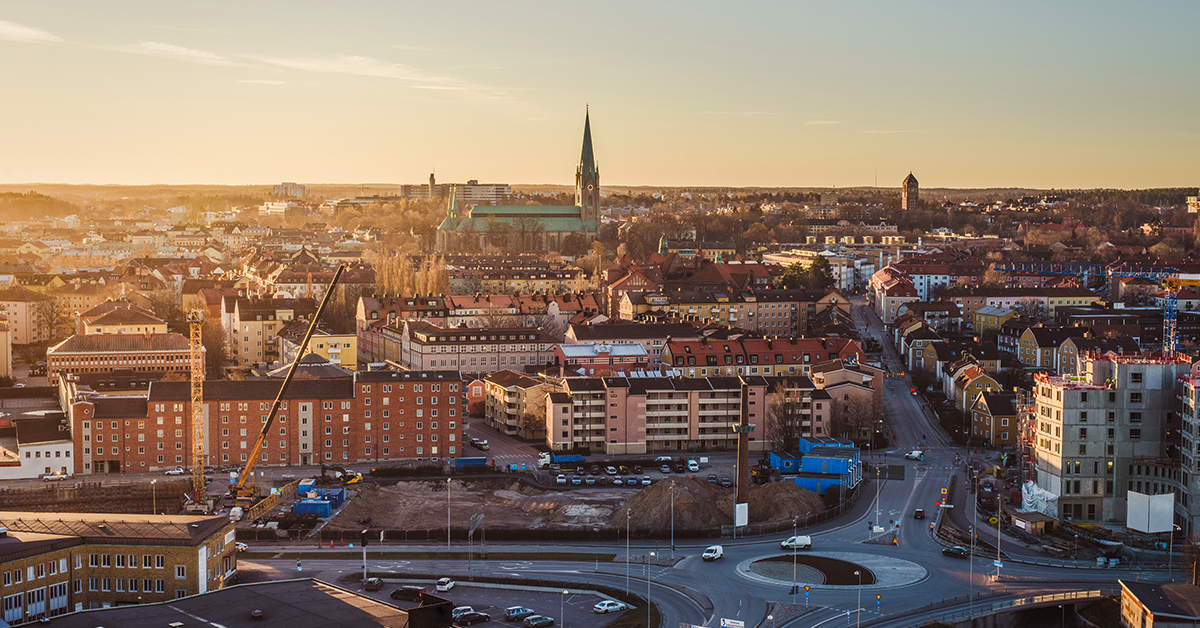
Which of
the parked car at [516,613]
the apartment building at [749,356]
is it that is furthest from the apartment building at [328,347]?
the parked car at [516,613]

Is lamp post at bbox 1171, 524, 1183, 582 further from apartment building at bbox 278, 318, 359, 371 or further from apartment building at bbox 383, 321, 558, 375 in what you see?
apartment building at bbox 278, 318, 359, 371

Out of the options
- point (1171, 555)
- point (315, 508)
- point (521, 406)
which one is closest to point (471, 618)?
point (315, 508)

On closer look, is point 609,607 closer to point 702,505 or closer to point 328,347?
point 702,505

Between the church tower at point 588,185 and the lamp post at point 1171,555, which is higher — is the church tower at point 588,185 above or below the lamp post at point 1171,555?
above

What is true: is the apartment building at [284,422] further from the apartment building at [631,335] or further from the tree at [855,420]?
the tree at [855,420]

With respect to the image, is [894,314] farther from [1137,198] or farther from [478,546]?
[1137,198]

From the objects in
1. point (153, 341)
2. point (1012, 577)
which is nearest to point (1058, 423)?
point (1012, 577)
